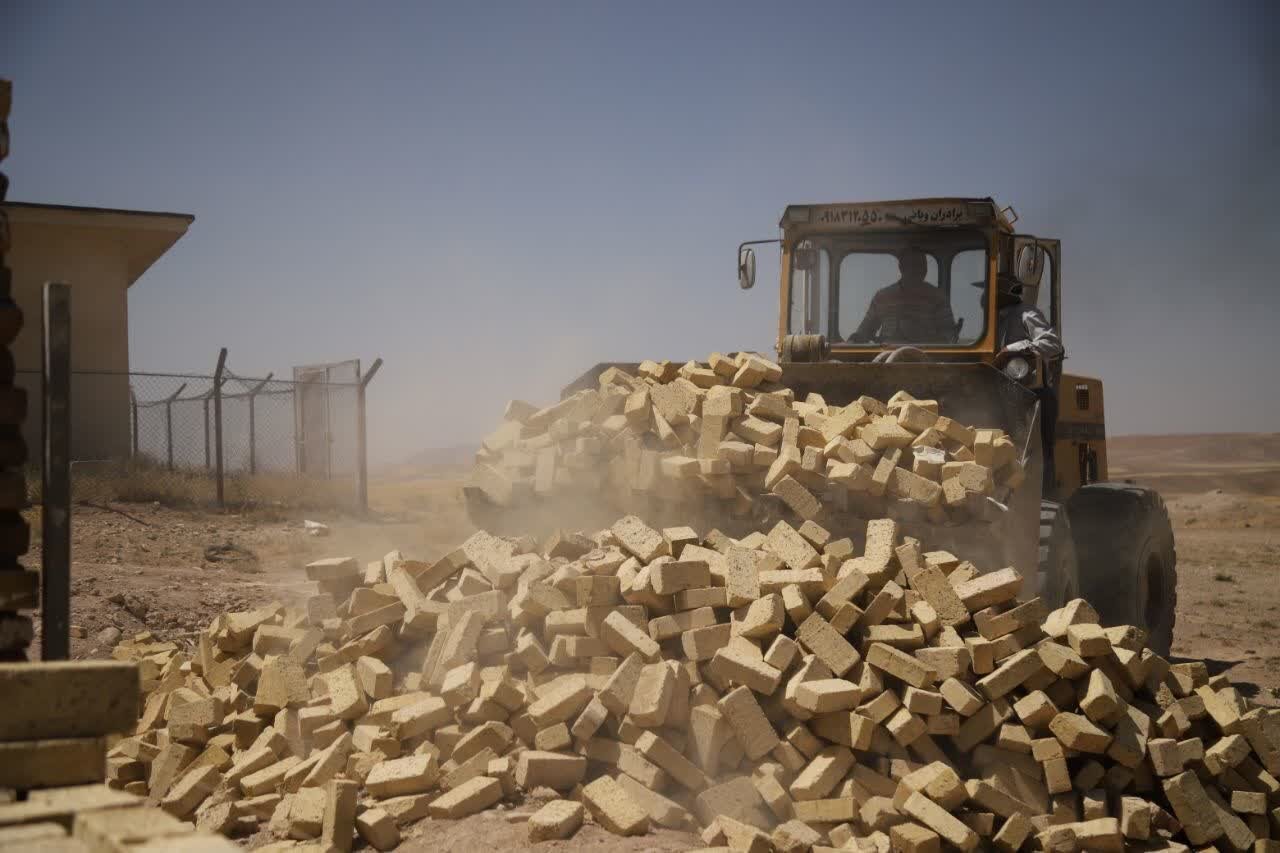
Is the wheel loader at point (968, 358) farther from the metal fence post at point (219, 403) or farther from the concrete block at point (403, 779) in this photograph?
the metal fence post at point (219, 403)

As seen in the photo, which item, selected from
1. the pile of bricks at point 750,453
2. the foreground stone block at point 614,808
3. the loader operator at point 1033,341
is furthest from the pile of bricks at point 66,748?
the loader operator at point 1033,341

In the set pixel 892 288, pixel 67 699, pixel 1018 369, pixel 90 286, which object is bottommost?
pixel 67 699

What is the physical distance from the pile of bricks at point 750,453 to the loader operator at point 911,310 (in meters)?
1.24

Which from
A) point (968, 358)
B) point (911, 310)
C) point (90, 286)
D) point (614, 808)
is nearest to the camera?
point (614, 808)

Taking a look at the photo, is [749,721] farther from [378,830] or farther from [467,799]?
[378,830]

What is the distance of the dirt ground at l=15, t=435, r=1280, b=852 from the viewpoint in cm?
496

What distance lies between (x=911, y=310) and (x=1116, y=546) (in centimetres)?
251

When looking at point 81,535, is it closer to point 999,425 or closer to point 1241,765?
point 999,425

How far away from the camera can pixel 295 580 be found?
11531mm

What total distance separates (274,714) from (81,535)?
292 inches

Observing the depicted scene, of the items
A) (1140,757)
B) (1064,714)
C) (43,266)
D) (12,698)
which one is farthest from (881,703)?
(43,266)

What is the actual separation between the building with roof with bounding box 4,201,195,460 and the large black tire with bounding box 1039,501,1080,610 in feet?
45.2

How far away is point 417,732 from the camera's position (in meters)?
5.51

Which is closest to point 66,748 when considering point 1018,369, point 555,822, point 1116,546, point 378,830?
point 378,830
